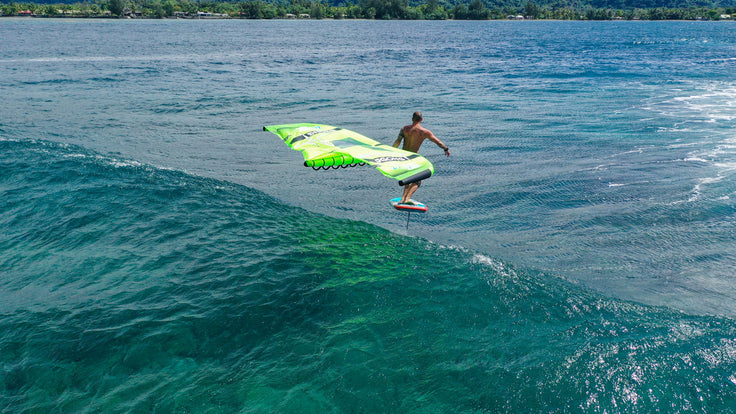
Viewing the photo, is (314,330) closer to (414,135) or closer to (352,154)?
(352,154)

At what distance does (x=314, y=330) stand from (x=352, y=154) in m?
5.22

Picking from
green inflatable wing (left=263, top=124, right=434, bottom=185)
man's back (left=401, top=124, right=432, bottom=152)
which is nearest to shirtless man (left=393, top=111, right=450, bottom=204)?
man's back (left=401, top=124, right=432, bottom=152)

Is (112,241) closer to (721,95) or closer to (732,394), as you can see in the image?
(732,394)

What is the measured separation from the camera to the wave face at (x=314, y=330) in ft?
31.3

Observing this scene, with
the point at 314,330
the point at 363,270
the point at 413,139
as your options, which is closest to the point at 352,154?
the point at 413,139

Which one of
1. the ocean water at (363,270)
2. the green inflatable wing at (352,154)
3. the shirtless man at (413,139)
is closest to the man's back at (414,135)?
the shirtless man at (413,139)

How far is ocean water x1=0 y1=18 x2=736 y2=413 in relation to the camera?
983 centimetres

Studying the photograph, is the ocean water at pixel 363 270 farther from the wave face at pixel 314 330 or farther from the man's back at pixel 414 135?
the man's back at pixel 414 135

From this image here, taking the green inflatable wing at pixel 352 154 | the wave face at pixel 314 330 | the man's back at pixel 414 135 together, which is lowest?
the wave face at pixel 314 330

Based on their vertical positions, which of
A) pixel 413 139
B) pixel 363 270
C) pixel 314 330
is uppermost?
pixel 413 139

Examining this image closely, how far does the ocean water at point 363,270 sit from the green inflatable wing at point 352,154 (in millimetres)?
2757

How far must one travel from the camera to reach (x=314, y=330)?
37.5 ft

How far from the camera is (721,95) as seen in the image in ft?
135

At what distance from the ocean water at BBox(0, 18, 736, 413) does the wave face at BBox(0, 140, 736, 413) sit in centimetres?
5
